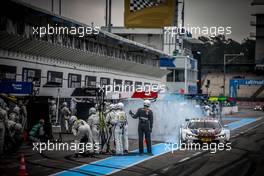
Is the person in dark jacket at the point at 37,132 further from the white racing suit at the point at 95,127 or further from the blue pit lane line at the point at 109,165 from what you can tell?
the blue pit lane line at the point at 109,165

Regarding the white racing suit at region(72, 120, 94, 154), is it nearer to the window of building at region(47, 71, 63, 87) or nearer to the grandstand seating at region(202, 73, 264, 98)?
the window of building at region(47, 71, 63, 87)

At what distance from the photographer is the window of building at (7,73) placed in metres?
25.1

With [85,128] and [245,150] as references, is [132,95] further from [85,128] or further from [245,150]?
[85,128]

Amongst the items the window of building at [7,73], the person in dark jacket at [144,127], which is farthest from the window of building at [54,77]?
the person in dark jacket at [144,127]

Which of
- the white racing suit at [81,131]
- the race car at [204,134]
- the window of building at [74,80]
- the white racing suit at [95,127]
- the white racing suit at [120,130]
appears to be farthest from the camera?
the window of building at [74,80]

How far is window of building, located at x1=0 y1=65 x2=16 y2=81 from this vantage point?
25141mm

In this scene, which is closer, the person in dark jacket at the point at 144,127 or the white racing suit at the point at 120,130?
the white racing suit at the point at 120,130

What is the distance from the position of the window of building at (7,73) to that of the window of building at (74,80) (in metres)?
7.18

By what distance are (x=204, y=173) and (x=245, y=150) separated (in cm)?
678

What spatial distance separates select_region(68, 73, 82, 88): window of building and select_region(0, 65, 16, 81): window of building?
7.18 m

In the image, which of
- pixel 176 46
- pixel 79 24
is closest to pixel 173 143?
pixel 79 24

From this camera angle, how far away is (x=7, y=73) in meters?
25.7

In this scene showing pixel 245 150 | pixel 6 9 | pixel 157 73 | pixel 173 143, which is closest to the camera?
pixel 245 150

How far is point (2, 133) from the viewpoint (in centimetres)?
1638
